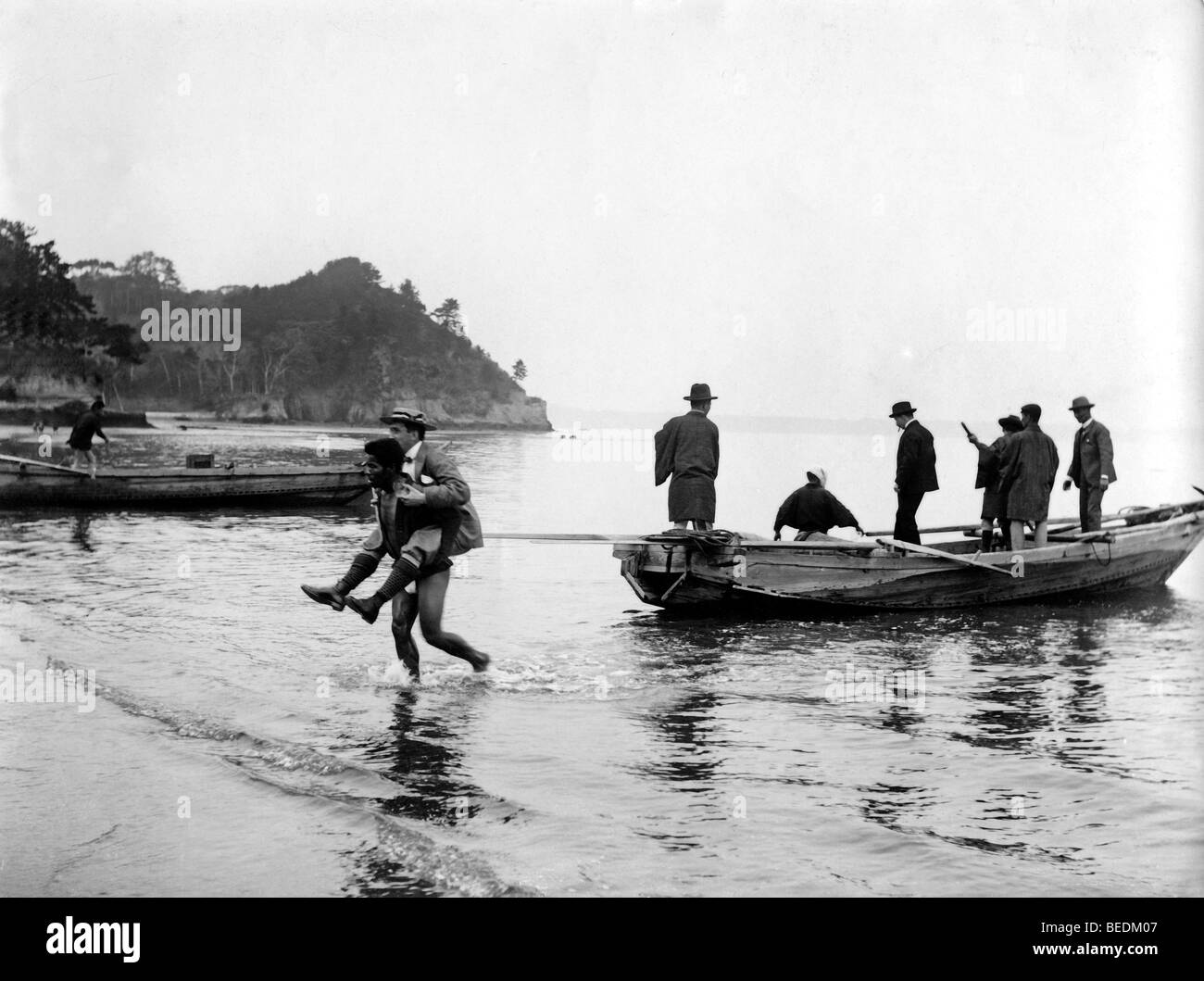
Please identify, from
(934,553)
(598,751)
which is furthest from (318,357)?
(598,751)

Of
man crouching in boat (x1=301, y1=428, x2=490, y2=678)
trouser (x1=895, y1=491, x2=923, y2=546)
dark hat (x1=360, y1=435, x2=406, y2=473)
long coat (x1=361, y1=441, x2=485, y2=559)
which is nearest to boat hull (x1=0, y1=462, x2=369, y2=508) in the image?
trouser (x1=895, y1=491, x2=923, y2=546)

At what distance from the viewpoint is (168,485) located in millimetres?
23359

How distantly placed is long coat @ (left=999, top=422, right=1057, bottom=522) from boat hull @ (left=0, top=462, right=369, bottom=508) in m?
15.3

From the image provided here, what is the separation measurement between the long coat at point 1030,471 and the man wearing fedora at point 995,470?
0.11 meters

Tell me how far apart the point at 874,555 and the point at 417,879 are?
834 centimetres

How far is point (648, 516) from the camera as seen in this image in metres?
31.9

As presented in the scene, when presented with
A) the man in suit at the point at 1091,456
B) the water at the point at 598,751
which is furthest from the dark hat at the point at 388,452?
the man in suit at the point at 1091,456

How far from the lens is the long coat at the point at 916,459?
12469 millimetres

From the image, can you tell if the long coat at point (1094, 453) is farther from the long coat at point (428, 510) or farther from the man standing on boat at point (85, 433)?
the man standing on boat at point (85, 433)

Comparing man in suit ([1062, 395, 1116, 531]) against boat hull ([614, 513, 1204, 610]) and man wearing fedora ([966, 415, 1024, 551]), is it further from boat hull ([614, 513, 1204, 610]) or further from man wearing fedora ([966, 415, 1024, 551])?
man wearing fedora ([966, 415, 1024, 551])
